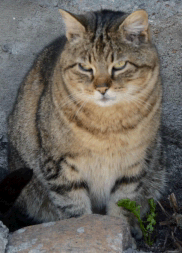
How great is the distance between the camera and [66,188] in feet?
9.64

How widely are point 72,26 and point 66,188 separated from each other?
1213 mm

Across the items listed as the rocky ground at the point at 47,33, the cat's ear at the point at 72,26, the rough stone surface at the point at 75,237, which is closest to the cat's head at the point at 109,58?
the cat's ear at the point at 72,26

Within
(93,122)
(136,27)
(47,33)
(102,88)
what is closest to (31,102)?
(93,122)

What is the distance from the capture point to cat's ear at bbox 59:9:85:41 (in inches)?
101

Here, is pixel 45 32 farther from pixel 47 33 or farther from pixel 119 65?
pixel 119 65

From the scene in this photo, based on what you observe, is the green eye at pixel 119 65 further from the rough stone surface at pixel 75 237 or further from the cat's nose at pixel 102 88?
the rough stone surface at pixel 75 237

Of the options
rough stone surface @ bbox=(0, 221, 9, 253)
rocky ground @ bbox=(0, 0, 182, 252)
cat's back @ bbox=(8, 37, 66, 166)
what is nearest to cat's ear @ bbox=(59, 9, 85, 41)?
cat's back @ bbox=(8, 37, 66, 166)

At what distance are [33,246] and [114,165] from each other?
0.91 m

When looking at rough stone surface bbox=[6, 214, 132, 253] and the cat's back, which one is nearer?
rough stone surface bbox=[6, 214, 132, 253]

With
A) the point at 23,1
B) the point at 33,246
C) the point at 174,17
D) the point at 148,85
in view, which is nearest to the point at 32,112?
the point at 148,85

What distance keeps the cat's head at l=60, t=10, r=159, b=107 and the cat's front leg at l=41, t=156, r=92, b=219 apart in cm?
57

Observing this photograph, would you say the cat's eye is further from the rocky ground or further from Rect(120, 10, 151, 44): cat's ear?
the rocky ground

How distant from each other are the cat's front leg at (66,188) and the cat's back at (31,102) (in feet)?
1.06

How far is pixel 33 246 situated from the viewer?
2.24 meters
